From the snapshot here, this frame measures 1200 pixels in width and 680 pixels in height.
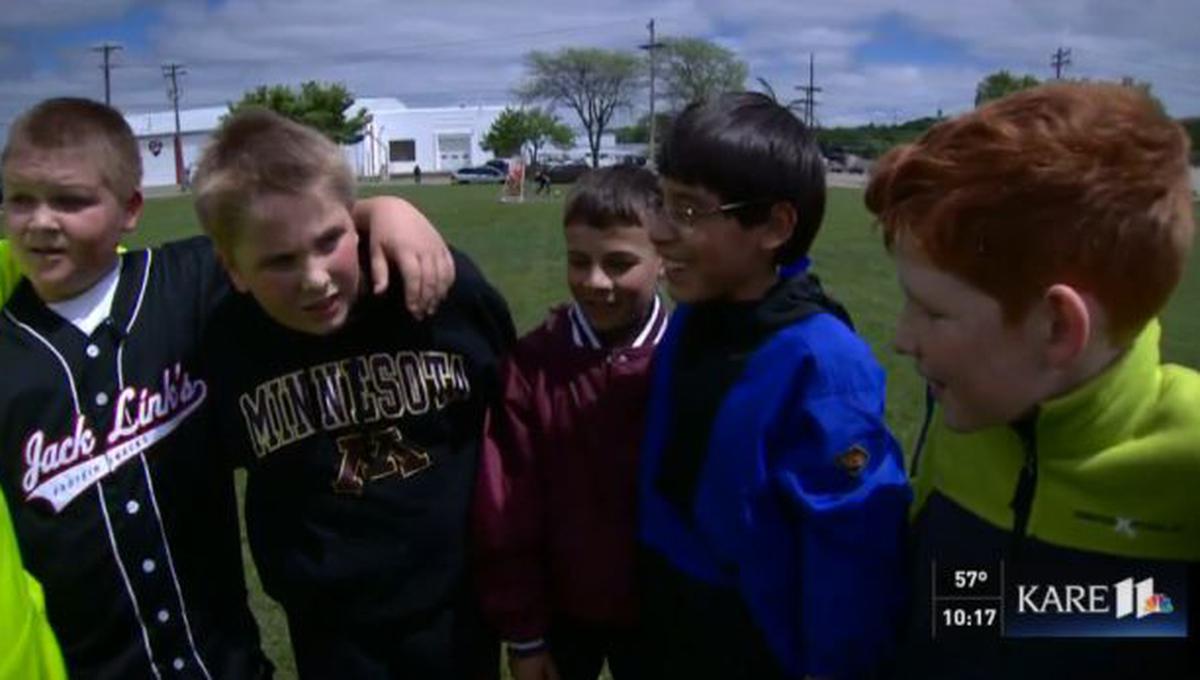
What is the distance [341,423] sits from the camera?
2.42 metres

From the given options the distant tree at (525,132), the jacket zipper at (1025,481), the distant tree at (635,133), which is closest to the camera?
the jacket zipper at (1025,481)

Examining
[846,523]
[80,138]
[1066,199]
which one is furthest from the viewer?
[80,138]

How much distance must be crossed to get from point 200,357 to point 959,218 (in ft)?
5.71

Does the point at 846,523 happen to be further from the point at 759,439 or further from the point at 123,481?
the point at 123,481

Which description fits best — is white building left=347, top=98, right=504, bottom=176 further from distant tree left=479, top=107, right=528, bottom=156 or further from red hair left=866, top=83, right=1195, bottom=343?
red hair left=866, top=83, right=1195, bottom=343

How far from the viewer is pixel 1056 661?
167 cm

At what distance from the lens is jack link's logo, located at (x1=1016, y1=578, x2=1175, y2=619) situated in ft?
5.16

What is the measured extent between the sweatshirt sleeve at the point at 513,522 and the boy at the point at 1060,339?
99 centimetres

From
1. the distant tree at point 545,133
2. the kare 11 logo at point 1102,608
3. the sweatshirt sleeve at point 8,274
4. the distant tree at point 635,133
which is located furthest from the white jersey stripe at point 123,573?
the distant tree at point 545,133

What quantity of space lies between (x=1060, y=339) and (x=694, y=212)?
0.76 metres

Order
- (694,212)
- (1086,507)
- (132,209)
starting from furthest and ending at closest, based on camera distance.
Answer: (132,209) < (694,212) < (1086,507)

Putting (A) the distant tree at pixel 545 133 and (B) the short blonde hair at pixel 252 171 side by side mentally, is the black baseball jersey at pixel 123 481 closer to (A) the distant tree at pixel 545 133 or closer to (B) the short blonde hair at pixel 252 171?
(B) the short blonde hair at pixel 252 171

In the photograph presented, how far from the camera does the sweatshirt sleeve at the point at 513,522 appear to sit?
8.04ft

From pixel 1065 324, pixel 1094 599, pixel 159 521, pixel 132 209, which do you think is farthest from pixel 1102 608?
pixel 132 209
